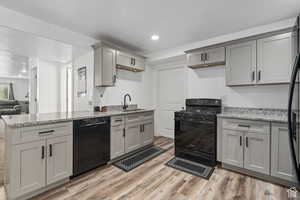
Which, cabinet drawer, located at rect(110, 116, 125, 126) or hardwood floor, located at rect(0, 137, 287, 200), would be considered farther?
cabinet drawer, located at rect(110, 116, 125, 126)

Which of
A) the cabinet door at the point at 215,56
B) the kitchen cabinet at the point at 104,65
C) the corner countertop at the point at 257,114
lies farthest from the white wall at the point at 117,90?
the corner countertop at the point at 257,114

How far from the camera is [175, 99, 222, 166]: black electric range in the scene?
2.54 meters

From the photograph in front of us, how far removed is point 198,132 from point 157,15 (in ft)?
→ 7.11

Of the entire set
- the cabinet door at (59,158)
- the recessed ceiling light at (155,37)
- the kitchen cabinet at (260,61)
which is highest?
the recessed ceiling light at (155,37)

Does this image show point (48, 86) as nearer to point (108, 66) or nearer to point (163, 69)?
point (108, 66)

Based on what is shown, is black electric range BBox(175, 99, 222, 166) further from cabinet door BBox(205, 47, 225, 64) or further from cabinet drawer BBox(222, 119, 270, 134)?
cabinet door BBox(205, 47, 225, 64)

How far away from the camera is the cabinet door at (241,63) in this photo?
2430 millimetres

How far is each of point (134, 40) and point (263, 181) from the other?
3.48 metres

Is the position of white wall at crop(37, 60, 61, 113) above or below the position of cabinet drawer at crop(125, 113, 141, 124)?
above

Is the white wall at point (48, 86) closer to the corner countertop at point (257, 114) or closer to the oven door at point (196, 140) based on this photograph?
the oven door at point (196, 140)

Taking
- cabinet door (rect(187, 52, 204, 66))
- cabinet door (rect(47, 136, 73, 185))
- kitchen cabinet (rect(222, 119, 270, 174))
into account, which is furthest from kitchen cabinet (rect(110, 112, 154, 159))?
kitchen cabinet (rect(222, 119, 270, 174))

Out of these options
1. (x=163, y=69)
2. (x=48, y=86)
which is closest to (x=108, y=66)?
(x=163, y=69)

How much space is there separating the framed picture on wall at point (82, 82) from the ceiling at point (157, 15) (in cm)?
87

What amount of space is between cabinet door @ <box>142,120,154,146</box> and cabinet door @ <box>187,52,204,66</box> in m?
1.66
